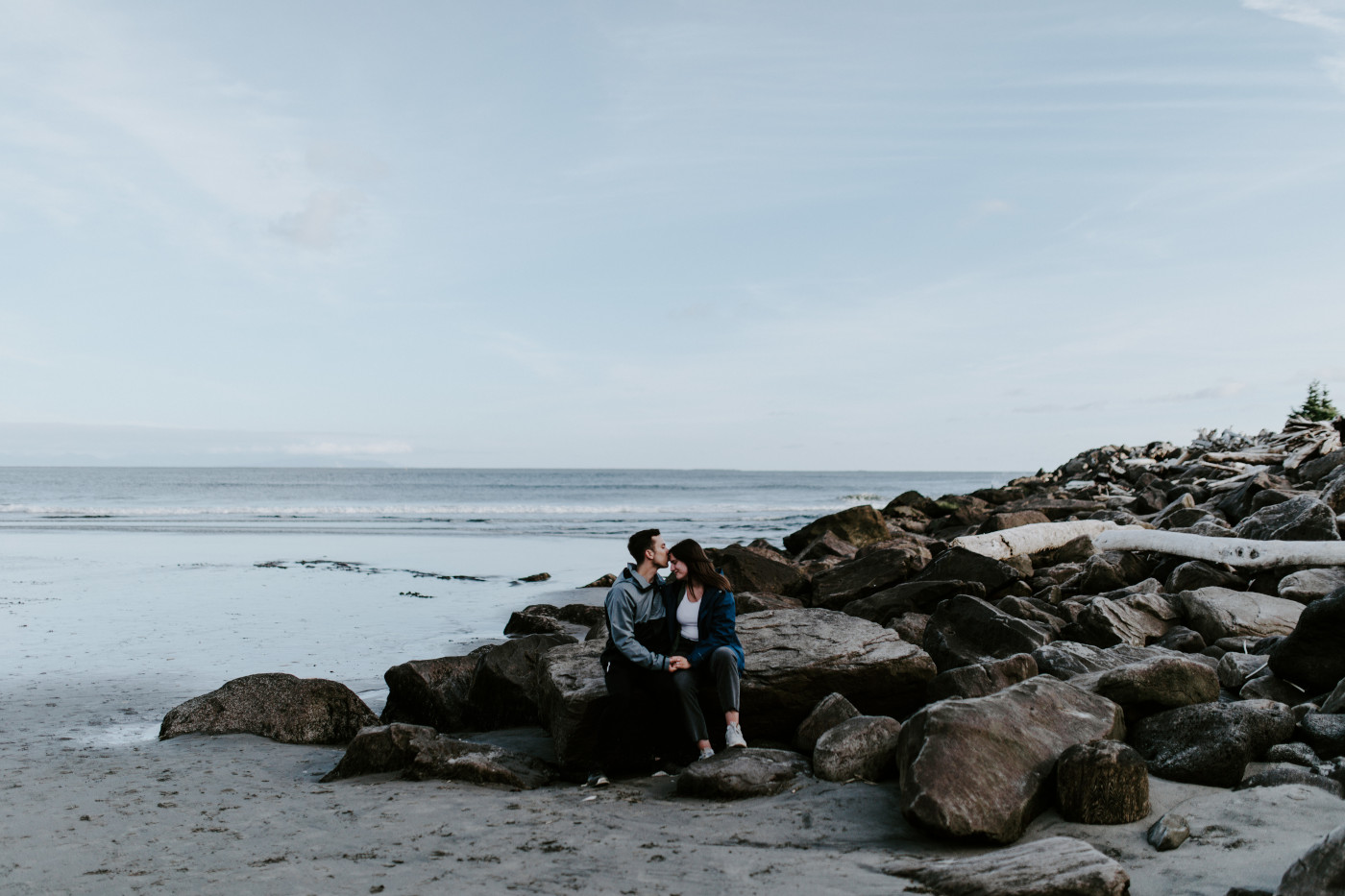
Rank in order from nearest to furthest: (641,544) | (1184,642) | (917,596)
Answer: (641,544)
(1184,642)
(917,596)

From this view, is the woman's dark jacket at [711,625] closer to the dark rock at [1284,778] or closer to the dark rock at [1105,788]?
the dark rock at [1105,788]

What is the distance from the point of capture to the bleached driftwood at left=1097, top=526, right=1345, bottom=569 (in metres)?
8.34

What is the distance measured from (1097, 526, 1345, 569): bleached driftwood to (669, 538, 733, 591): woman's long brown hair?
19.1 ft

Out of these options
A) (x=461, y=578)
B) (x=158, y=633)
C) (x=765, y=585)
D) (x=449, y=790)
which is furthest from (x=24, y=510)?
(x=449, y=790)

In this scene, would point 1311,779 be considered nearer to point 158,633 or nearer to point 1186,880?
point 1186,880

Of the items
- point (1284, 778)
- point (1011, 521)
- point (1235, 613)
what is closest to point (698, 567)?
point (1284, 778)

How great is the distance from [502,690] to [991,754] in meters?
4.21

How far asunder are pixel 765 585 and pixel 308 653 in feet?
18.8

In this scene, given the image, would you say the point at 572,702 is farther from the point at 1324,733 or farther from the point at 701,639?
the point at 1324,733

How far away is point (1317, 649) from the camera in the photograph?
5609 millimetres

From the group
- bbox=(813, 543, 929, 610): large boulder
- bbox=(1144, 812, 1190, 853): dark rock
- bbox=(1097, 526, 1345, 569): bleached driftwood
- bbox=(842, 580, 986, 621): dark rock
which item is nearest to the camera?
bbox=(1144, 812, 1190, 853): dark rock

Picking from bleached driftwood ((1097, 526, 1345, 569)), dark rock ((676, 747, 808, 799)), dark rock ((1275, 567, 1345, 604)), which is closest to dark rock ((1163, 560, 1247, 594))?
bleached driftwood ((1097, 526, 1345, 569))

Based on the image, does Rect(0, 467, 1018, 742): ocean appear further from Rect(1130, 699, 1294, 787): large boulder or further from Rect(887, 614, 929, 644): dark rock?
Rect(1130, 699, 1294, 787): large boulder

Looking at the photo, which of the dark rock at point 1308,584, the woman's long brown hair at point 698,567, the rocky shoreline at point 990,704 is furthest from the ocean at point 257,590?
the dark rock at point 1308,584
